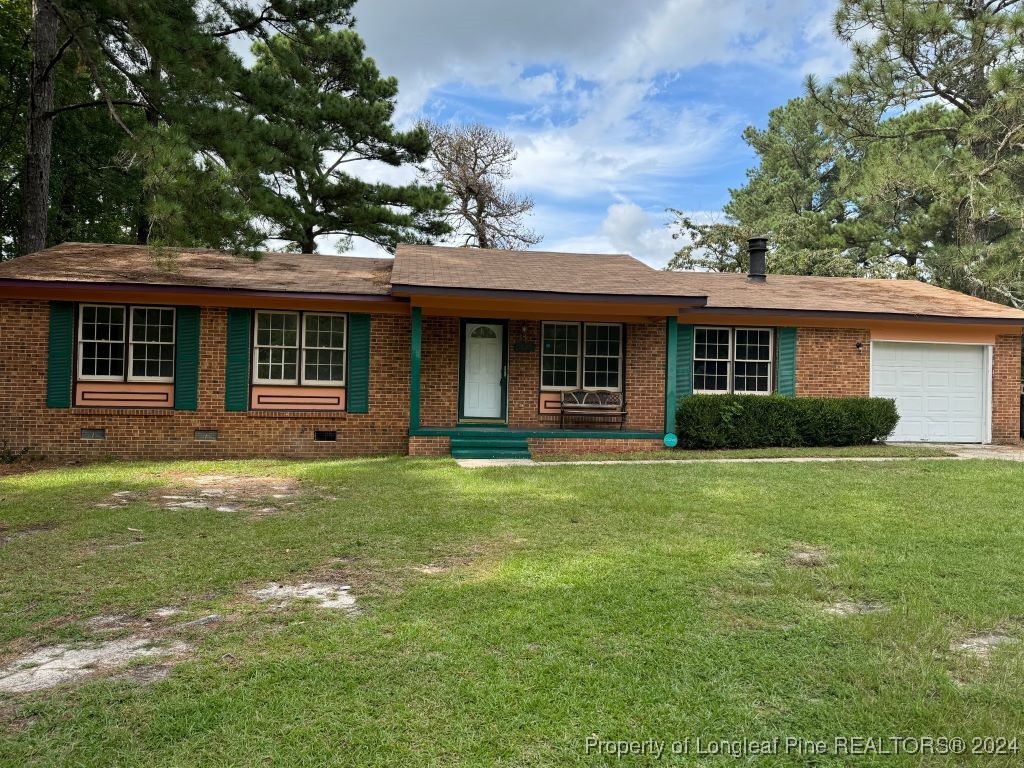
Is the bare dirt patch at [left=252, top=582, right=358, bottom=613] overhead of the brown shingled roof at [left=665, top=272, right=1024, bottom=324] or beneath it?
beneath

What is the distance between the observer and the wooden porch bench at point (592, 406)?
12883 mm

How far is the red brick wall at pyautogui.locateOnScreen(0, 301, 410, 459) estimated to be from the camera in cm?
1155

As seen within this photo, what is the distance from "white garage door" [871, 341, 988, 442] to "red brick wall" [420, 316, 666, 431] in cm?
495

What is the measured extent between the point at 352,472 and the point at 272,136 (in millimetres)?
6788

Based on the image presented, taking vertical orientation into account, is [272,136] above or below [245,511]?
above

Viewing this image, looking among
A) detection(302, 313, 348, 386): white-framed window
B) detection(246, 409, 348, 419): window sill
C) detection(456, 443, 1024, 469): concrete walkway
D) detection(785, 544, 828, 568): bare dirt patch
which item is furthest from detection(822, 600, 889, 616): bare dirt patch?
detection(302, 313, 348, 386): white-framed window

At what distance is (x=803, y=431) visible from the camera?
1291cm

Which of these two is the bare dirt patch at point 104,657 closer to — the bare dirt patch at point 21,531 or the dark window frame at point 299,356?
the bare dirt patch at point 21,531

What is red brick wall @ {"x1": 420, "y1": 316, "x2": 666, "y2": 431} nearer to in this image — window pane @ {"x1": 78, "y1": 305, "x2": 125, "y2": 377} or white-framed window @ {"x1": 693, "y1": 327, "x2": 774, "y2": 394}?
white-framed window @ {"x1": 693, "y1": 327, "x2": 774, "y2": 394}

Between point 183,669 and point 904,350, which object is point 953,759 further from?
point 904,350

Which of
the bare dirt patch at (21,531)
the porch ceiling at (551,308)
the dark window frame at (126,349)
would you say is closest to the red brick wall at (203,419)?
the dark window frame at (126,349)

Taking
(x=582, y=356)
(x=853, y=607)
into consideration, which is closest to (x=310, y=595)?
(x=853, y=607)

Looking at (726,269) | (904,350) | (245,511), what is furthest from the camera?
(726,269)

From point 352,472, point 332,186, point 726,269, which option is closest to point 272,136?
point 352,472
